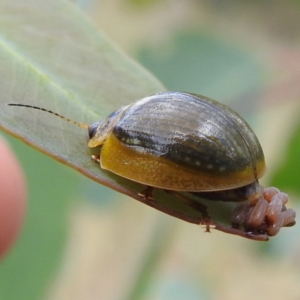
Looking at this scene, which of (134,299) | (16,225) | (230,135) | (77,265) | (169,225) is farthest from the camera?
(77,265)

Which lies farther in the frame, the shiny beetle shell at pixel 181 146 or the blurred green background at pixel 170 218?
the blurred green background at pixel 170 218

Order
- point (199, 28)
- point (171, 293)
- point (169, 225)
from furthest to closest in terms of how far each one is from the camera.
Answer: point (199, 28) < point (171, 293) < point (169, 225)

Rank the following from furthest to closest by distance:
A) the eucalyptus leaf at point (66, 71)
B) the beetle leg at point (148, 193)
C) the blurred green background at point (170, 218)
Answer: the blurred green background at point (170, 218)
the eucalyptus leaf at point (66, 71)
the beetle leg at point (148, 193)

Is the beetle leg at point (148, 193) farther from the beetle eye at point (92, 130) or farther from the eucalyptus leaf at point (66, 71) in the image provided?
the beetle eye at point (92, 130)

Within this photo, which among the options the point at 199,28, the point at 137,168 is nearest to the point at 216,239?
the point at 199,28

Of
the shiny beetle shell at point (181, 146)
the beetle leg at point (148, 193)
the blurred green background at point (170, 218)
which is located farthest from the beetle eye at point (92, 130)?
the blurred green background at point (170, 218)

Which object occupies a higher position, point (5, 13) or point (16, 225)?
point (5, 13)

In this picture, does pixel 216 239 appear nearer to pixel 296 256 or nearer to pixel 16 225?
pixel 296 256

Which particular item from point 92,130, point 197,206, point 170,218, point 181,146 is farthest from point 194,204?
point 170,218
